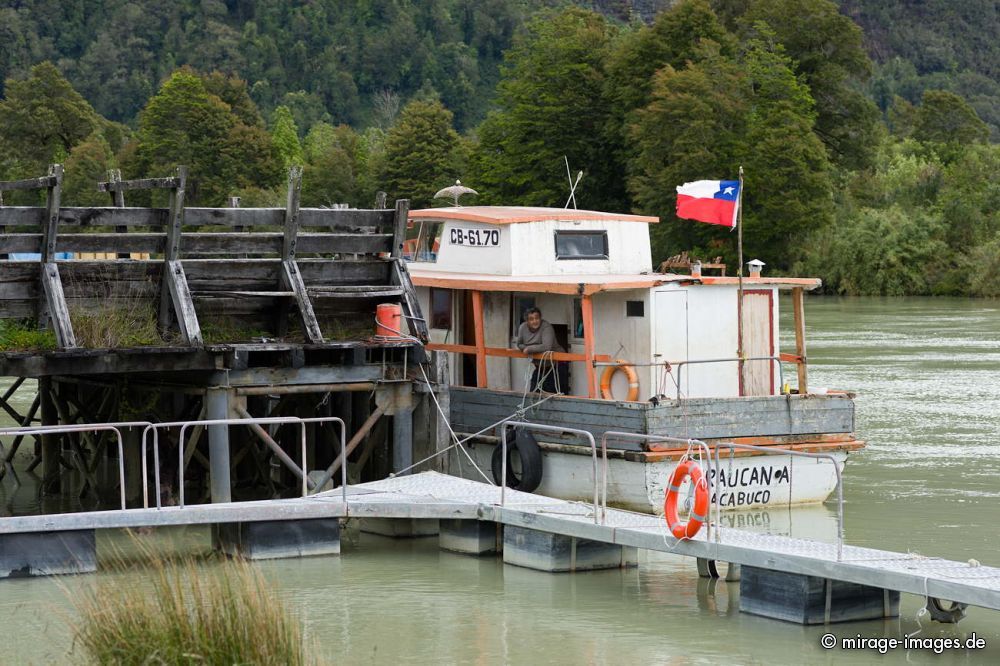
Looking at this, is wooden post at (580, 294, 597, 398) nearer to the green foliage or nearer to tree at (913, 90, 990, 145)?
the green foliage

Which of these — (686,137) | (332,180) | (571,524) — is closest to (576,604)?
(571,524)

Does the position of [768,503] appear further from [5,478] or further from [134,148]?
[134,148]

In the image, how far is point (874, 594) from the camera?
1502 cm

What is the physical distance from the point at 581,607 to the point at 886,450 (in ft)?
43.0

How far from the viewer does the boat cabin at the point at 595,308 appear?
21188 mm

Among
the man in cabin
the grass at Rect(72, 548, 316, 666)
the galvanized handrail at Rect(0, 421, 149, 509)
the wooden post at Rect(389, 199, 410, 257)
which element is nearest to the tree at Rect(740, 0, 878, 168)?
the man in cabin

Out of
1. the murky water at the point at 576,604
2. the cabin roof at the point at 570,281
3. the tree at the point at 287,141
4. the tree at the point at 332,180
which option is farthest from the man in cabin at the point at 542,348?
the tree at the point at 287,141

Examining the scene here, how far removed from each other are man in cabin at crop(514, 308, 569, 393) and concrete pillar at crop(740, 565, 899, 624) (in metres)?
6.67

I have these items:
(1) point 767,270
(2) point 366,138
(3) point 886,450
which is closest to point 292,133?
(2) point 366,138

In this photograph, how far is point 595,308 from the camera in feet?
71.6

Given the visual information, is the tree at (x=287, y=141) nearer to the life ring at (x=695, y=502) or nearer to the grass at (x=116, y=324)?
the grass at (x=116, y=324)

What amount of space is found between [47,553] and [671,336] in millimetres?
8037

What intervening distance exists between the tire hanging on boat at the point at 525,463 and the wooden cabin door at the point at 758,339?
283 cm

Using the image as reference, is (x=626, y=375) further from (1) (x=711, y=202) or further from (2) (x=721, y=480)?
(1) (x=711, y=202)
